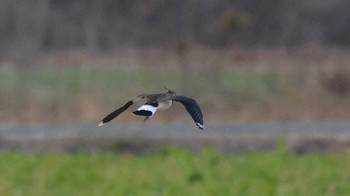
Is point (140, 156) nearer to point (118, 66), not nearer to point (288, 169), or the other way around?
point (288, 169)

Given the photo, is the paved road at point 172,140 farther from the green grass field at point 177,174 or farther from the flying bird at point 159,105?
the flying bird at point 159,105

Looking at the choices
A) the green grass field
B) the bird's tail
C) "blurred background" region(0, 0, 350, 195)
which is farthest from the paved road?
the bird's tail

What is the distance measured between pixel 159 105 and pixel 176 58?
13101 mm

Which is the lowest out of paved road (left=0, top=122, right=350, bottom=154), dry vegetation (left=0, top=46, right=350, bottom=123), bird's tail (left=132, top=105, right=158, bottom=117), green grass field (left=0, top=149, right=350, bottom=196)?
bird's tail (left=132, top=105, right=158, bottom=117)

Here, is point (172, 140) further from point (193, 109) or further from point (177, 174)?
point (193, 109)

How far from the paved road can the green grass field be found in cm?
47

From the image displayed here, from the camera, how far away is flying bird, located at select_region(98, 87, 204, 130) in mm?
3393

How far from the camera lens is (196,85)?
1458cm

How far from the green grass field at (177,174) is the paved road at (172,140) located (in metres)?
0.47

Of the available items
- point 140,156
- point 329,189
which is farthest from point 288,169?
point 140,156

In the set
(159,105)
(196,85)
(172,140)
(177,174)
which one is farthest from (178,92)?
(196,85)

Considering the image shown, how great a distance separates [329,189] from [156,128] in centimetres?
414

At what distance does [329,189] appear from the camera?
345 inches

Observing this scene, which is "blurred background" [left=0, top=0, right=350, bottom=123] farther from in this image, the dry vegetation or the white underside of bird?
the white underside of bird
